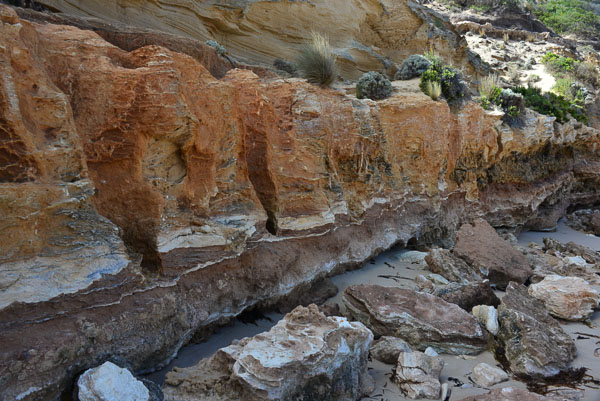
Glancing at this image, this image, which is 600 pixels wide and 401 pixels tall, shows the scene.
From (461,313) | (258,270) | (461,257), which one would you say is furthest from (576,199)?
(258,270)

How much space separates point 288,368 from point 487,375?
208 centimetres

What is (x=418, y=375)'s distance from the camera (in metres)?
3.72

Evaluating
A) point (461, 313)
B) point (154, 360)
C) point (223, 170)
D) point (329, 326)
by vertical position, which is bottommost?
point (154, 360)

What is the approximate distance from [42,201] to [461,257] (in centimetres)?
575

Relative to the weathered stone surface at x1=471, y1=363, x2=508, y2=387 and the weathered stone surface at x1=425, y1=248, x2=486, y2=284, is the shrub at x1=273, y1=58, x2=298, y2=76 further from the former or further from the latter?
the weathered stone surface at x1=471, y1=363, x2=508, y2=387

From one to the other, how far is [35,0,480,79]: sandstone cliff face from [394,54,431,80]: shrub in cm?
141

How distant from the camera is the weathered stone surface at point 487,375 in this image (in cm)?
386

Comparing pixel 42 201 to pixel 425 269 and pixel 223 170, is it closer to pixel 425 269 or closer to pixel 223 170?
pixel 223 170

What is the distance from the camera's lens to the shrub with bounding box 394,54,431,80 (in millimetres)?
9625

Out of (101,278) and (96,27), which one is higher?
(96,27)

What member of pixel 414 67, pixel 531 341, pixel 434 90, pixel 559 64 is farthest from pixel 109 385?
pixel 559 64

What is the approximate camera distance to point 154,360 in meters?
3.67

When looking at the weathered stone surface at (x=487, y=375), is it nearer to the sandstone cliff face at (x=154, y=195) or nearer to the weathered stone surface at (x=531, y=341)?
the weathered stone surface at (x=531, y=341)

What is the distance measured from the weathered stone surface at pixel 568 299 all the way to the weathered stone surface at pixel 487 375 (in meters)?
1.96
